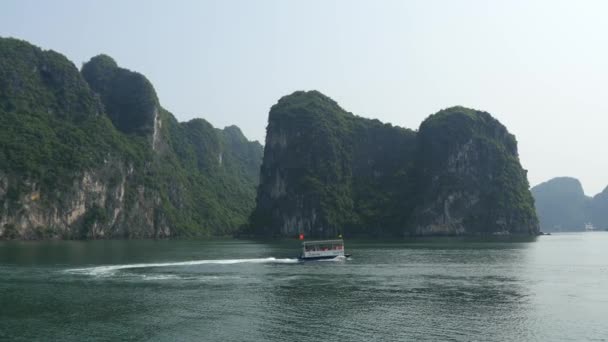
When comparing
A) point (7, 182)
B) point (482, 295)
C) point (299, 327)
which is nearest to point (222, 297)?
point (299, 327)

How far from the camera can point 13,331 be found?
3881 centimetres

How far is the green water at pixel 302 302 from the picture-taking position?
38875mm

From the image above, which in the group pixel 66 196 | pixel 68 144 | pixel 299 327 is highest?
A: pixel 68 144

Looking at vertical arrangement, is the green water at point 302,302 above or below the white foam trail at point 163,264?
below

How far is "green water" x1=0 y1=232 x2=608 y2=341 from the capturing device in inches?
1531

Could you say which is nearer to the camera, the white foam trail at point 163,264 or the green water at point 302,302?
the green water at point 302,302

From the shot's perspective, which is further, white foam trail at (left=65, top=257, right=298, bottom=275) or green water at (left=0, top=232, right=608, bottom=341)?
white foam trail at (left=65, top=257, right=298, bottom=275)

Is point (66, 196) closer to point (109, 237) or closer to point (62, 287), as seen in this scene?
point (109, 237)

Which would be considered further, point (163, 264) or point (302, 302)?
point (163, 264)

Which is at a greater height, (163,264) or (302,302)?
(163,264)

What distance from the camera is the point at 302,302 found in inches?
1971

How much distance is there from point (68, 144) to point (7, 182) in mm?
32057

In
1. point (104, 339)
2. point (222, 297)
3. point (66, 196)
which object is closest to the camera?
point (104, 339)

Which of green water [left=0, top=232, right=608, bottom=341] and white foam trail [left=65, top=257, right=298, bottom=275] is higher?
white foam trail [left=65, top=257, right=298, bottom=275]
